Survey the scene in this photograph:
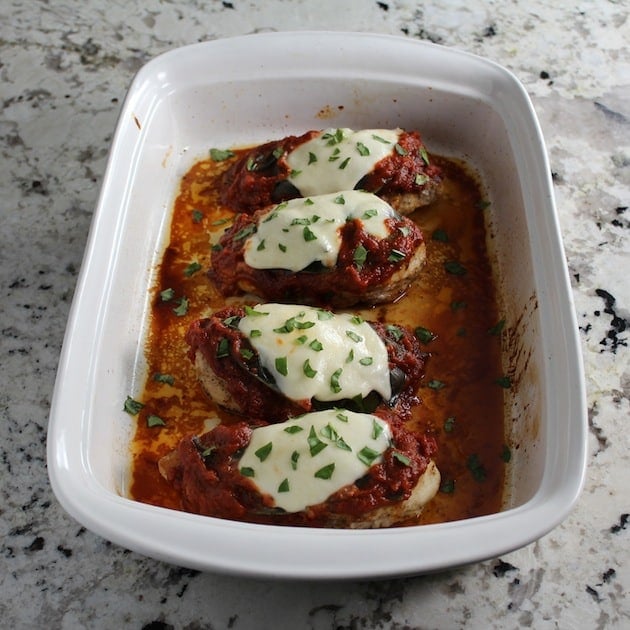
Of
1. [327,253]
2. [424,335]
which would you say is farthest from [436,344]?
[327,253]

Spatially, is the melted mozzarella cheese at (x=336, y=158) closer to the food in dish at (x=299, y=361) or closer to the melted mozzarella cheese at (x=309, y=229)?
the melted mozzarella cheese at (x=309, y=229)

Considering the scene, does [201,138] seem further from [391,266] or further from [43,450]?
[43,450]

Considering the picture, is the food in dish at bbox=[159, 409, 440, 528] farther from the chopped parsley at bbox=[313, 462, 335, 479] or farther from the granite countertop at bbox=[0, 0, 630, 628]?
the granite countertop at bbox=[0, 0, 630, 628]

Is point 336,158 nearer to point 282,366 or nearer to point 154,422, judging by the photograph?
point 282,366

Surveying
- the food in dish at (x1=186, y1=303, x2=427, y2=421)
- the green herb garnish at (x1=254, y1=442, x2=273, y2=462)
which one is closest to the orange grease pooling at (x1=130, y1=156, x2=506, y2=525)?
the food in dish at (x1=186, y1=303, x2=427, y2=421)

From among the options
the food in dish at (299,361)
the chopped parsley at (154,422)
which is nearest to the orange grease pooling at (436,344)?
the chopped parsley at (154,422)
